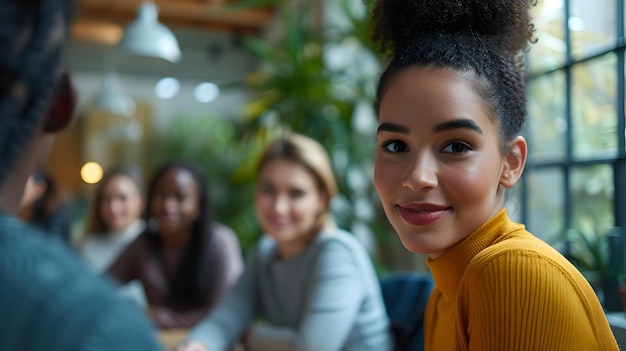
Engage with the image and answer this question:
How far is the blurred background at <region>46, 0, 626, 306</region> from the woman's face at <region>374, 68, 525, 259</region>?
0.69 ft

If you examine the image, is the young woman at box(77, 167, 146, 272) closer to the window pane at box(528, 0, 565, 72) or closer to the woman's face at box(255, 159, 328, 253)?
the woman's face at box(255, 159, 328, 253)

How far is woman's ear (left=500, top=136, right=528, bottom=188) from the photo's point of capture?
798 mm

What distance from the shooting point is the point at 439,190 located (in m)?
0.75

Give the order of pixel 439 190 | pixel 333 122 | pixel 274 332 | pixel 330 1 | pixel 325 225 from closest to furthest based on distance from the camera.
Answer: pixel 439 190 → pixel 274 332 → pixel 325 225 → pixel 333 122 → pixel 330 1

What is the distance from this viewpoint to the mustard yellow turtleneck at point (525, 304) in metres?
0.64

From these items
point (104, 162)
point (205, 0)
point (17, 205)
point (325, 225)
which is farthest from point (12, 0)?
point (104, 162)

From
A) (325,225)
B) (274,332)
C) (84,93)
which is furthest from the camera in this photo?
(84,93)

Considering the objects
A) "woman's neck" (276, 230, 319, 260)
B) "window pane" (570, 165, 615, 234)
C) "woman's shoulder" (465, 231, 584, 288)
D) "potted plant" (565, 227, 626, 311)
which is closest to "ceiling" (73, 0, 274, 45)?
"window pane" (570, 165, 615, 234)

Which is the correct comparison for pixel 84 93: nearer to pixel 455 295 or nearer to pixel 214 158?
pixel 214 158

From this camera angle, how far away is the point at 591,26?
2.14 m

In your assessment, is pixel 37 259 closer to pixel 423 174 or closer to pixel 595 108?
pixel 423 174

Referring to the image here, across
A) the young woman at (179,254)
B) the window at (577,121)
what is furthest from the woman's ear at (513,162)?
the young woman at (179,254)

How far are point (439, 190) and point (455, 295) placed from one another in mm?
159

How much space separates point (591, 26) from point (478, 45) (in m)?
1.59
